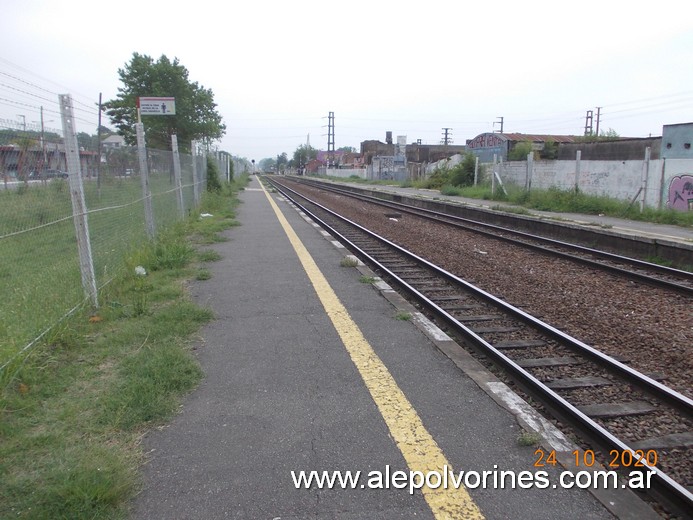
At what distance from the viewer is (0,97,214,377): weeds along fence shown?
13.8 ft

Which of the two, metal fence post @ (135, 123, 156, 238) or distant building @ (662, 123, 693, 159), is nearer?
metal fence post @ (135, 123, 156, 238)

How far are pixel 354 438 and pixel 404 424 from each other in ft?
1.20

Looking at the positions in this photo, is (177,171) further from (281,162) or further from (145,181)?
(281,162)

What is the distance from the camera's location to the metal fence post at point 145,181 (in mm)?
8250

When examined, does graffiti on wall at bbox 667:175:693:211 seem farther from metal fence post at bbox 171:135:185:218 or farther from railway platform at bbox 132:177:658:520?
metal fence post at bbox 171:135:185:218

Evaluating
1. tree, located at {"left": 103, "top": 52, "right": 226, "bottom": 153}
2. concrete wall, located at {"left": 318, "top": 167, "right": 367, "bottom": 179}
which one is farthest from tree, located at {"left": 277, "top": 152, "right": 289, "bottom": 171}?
tree, located at {"left": 103, "top": 52, "right": 226, "bottom": 153}

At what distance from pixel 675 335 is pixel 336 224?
37.1ft

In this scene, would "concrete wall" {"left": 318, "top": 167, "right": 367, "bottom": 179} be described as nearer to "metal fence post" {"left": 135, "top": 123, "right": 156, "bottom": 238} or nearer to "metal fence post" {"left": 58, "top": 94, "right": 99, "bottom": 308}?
"metal fence post" {"left": 135, "top": 123, "right": 156, "bottom": 238}

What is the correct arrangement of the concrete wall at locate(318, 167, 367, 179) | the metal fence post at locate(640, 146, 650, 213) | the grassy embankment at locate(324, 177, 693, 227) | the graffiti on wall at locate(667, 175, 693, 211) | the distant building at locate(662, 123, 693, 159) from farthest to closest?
the concrete wall at locate(318, 167, 367, 179) < the distant building at locate(662, 123, 693, 159) < the metal fence post at locate(640, 146, 650, 213) < the graffiti on wall at locate(667, 175, 693, 211) < the grassy embankment at locate(324, 177, 693, 227)

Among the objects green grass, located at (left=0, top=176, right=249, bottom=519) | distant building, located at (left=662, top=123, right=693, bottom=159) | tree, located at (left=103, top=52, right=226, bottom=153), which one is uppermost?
tree, located at (left=103, top=52, right=226, bottom=153)

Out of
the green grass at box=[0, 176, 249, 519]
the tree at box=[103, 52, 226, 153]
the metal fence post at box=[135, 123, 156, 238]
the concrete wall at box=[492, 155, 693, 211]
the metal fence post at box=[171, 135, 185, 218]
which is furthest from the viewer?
the tree at box=[103, 52, 226, 153]

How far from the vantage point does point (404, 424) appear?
3207mm

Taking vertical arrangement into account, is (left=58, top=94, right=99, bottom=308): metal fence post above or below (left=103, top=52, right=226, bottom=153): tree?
below
